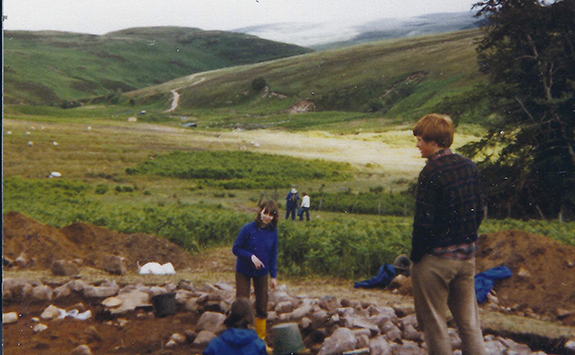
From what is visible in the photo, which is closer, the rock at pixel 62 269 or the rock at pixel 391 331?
the rock at pixel 391 331

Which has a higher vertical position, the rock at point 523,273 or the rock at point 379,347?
the rock at point 379,347

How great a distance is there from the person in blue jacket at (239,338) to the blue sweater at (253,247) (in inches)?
76.2

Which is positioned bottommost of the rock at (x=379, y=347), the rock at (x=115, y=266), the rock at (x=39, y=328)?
the rock at (x=115, y=266)

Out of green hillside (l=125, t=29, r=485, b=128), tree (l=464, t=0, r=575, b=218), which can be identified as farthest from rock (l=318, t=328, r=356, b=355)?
green hillside (l=125, t=29, r=485, b=128)

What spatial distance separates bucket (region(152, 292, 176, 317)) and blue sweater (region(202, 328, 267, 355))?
364 centimetres

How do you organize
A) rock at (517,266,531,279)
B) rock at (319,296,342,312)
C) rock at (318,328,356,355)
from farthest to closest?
rock at (517,266,531,279)
rock at (319,296,342,312)
rock at (318,328,356,355)

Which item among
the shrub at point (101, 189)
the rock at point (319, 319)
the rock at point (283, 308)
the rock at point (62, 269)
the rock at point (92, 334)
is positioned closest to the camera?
the rock at point (92, 334)

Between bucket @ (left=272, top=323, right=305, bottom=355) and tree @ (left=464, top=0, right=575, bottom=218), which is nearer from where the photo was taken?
bucket @ (left=272, top=323, right=305, bottom=355)

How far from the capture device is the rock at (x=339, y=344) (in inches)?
257

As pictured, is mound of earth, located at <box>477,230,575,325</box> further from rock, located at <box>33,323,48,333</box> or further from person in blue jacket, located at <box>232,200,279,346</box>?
rock, located at <box>33,323,48,333</box>

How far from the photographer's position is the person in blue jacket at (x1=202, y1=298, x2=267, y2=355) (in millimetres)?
4793

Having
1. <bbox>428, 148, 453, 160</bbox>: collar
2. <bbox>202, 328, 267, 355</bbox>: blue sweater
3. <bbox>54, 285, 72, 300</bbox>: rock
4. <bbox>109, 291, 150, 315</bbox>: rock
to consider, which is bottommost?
<bbox>54, 285, 72, 300</bbox>: rock

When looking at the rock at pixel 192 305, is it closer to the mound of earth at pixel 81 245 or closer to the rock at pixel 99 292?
the rock at pixel 99 292

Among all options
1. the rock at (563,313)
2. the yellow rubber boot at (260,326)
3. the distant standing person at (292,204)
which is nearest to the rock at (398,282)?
the rock at (563,313)
